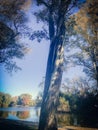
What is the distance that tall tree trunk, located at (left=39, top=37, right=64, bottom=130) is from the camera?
13.8ft

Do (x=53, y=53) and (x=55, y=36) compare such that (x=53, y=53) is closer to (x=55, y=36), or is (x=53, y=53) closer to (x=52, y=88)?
(x=55, y=36)

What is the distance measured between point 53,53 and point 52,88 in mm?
908

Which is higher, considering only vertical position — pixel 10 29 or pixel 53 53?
pixel 10 29

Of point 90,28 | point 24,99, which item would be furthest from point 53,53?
point 90,28

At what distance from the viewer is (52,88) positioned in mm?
4434

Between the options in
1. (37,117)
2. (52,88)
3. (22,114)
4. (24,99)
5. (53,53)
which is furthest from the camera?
(22,114)

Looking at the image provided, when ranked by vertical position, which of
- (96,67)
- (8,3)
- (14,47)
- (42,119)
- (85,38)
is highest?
(8,3)

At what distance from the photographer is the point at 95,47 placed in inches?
302

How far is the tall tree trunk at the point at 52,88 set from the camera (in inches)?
166

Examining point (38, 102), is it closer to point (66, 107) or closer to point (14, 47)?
point (66, 107)

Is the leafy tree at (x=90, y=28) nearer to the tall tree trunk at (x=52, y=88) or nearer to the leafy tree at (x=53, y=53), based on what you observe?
the leafy tree at (x=53, y=53)

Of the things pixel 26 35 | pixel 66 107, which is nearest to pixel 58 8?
pixel 26 35

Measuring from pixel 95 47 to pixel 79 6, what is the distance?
6.94ft

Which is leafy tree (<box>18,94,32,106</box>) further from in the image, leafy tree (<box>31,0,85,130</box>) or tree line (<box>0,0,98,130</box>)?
leafy tree (<box>31,0,85,130</box>)
